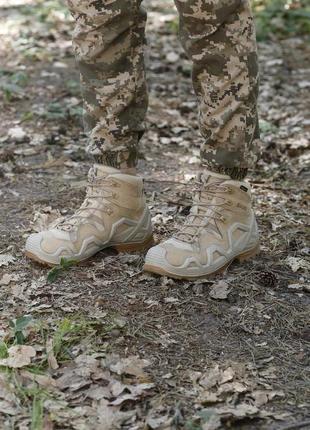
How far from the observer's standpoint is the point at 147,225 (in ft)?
9.77

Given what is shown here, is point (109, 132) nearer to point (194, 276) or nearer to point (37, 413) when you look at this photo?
point (194, 276)

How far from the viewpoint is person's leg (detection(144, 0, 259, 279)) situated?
253 cm

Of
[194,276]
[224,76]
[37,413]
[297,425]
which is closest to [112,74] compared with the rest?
[224,76]

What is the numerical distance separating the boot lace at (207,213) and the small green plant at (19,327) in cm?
69

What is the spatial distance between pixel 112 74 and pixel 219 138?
1.54ft

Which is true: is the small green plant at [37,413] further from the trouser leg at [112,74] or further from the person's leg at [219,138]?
the trouser leg at [112,74]

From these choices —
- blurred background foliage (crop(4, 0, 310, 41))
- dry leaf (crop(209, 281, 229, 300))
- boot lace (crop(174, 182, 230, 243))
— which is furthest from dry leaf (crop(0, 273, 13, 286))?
blurred background foliage (crop(4, 0, 310, 41))

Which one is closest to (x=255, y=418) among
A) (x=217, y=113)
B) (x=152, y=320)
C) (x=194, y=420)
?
(x=194, y=420)

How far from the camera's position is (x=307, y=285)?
111 inches

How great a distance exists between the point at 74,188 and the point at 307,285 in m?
1.46

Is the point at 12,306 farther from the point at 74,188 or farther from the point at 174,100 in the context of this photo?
the point at 174,100

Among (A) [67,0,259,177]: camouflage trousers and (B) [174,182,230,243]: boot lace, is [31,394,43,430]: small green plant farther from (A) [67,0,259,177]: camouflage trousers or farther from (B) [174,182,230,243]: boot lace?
(A) [67,0,259,177]: camouflage trousers

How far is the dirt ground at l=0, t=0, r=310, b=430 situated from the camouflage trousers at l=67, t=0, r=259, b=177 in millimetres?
491

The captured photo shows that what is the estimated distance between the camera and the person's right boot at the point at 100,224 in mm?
2811
